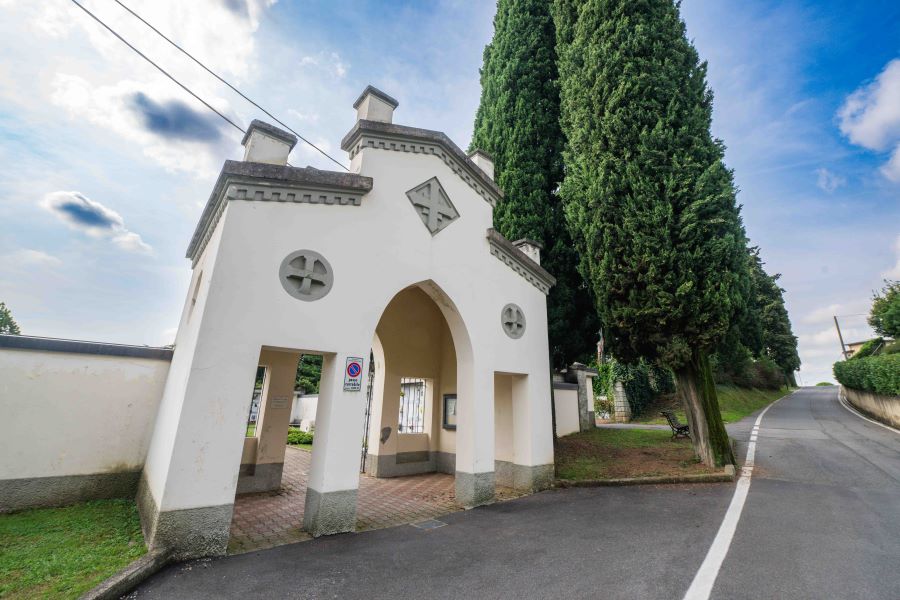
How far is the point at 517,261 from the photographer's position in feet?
29.2

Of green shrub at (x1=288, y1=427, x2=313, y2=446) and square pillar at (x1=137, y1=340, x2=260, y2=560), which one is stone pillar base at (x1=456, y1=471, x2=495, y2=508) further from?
green shrub at (x1=288, y1=427, x2=313, y2=446)

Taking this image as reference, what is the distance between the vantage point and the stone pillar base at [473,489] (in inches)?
274

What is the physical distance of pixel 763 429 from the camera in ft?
54.0

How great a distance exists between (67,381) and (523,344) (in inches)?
316

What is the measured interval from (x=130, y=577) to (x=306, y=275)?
371 cm

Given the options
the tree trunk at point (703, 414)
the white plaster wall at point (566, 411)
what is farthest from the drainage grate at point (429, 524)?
the white plaster wall at point (566, 411)

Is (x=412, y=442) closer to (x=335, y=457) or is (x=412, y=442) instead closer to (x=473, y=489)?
(x=473, y=489)

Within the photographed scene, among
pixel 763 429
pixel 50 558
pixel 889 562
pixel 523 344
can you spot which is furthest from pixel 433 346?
pixel 763 429

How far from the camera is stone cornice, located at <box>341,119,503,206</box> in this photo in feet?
22.9

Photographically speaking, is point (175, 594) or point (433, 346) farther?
point (433, 346)

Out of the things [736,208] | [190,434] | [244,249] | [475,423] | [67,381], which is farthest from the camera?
[736,208]

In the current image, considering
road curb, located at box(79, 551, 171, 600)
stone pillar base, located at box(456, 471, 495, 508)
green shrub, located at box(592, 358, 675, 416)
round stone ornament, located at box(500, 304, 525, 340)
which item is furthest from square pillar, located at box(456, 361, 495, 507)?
green shrub, located at box(592, 358, 675, 416)

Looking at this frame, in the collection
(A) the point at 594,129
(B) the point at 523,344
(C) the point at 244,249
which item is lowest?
(B) the point at 523,344

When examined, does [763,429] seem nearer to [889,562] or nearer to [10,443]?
[889,562]
